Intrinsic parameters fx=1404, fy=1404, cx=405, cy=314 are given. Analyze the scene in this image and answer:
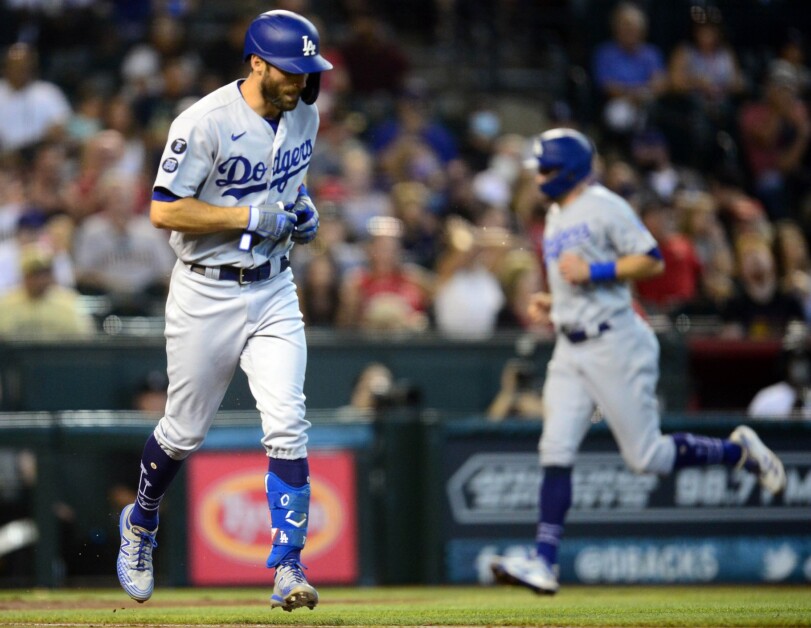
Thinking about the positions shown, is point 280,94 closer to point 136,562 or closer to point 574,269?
point 136,562

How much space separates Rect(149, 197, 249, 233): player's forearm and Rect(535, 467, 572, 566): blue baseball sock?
2.80 m

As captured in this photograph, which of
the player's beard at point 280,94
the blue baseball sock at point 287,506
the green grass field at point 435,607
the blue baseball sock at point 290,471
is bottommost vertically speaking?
the green grass field at point 435,607

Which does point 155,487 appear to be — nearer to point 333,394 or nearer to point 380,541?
point 380,541

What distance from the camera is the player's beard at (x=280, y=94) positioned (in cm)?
580

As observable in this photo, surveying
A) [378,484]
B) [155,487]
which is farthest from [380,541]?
[155,487]

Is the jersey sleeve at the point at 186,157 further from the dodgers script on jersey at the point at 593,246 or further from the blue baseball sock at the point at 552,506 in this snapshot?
the blue baseball sock at the point at 552,506

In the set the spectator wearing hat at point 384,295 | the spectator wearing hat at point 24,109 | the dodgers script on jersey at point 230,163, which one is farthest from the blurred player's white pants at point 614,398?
the spectator wearing hat at point 24,109

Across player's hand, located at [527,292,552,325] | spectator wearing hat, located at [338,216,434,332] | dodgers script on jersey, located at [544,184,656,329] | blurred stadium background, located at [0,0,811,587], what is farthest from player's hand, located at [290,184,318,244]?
spectator wearing hat, located at [338,216,434,332]

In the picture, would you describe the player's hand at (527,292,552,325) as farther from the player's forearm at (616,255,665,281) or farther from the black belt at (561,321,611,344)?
the player's forearm at (616,255,665,281)

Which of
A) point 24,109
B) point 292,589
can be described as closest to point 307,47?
point 292,589

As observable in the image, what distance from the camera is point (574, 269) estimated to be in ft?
25.0

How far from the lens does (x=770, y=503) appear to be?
32.1 feet

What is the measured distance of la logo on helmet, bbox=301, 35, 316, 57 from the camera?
5.71 meters

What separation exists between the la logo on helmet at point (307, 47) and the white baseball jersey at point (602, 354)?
8.41 ft
